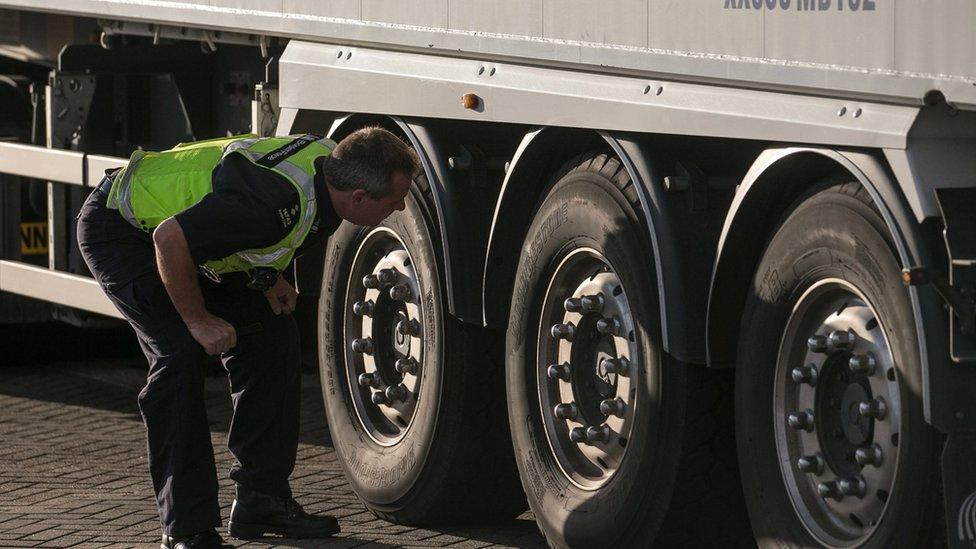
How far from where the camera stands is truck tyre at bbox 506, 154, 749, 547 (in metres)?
5.08

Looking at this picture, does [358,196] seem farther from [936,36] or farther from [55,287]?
[55,287]

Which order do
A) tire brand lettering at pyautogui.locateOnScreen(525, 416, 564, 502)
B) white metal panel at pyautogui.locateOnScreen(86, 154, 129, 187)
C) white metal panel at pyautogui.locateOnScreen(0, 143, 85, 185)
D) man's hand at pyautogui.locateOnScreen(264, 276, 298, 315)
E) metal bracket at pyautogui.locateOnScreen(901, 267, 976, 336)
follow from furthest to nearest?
white metal panel at pyautogui.locateOnScreen(0, 143, 85, 185), white metal panel at pyautogui.locateOnScreen(86, 154, 129, 187), man's hand at pyautogui.locateOnScreen(264, 276, 298, 315), tire brand lettering at pyautogui.locateOnScreen(525, 416, 564, 502), metal bracket at pyautogui.locateOnScreen(901, 267, 976, 336)

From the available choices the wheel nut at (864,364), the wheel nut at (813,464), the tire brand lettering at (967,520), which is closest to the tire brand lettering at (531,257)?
the wheel nut at (813,464)

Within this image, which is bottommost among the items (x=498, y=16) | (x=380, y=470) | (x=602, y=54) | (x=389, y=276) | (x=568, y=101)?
(x=380, y=470)

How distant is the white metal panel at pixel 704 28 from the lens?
4527mm

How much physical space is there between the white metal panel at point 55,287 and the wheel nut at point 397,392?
1.82 metres

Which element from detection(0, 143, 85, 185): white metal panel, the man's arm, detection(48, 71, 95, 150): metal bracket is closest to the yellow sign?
detection(0, 143, 85, 185): white metal panel

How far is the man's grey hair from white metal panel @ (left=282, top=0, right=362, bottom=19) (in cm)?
88

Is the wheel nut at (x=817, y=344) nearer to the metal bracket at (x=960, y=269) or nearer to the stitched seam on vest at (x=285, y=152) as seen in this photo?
the metal bracket at (x=960, y=269)

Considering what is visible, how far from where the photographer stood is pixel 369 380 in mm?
6457

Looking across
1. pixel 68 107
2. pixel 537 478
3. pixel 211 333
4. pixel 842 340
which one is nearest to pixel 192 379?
pixel 211 333

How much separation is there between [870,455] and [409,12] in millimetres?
2270

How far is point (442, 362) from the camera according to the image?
6.02 metres

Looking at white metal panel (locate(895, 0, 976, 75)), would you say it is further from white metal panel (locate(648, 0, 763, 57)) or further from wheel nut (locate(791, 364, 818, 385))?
wheel nut (locate(791, 364, 818, 385))
